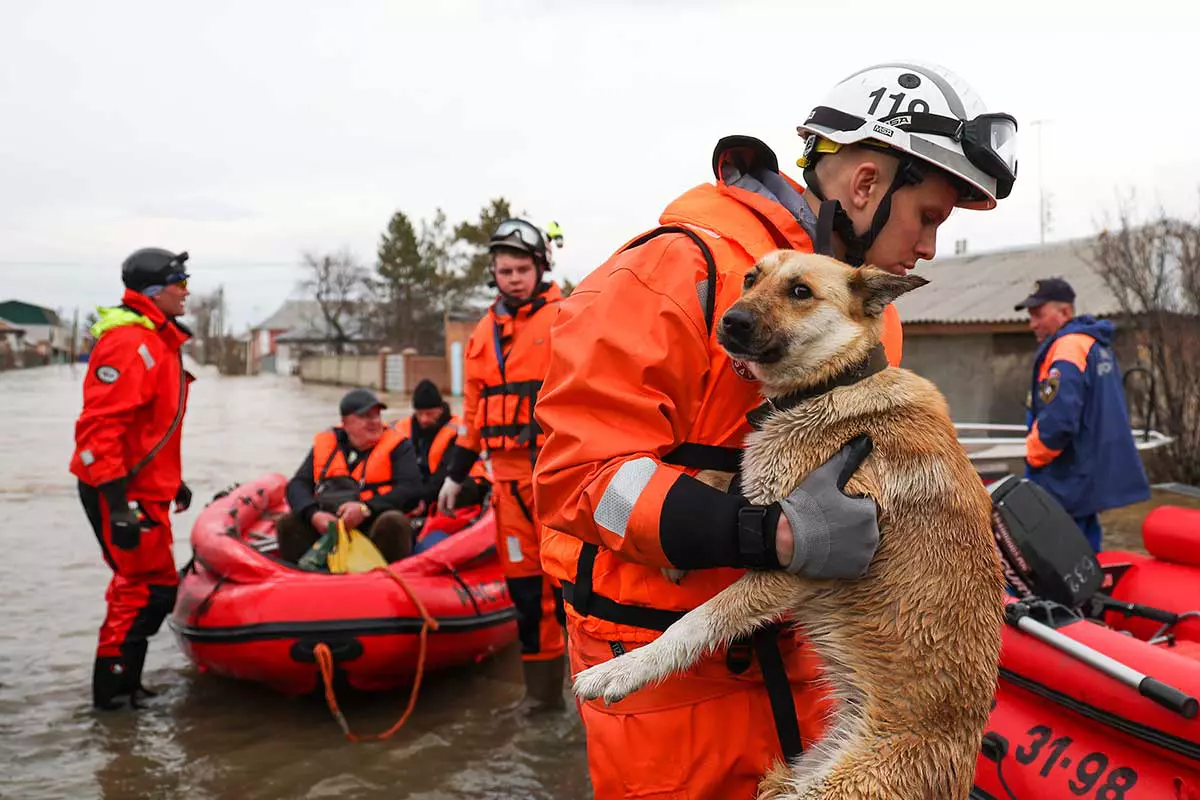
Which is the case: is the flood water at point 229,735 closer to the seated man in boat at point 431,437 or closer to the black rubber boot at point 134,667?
the black rubber boot at point 134,667

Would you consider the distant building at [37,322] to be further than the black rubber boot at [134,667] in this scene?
Yes

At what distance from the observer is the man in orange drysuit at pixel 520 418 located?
18.4 feet

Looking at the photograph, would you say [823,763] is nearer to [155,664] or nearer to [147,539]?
[147,539]

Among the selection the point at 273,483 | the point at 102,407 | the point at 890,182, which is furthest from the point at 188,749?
the point at 890,182

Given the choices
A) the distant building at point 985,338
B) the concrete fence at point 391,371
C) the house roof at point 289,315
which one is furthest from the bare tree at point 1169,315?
the house roof at point 289,315

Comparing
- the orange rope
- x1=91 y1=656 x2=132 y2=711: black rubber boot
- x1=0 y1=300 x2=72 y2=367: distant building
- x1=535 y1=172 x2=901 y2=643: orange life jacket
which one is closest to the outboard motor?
x1=535 y1=172 x2=901 y2=643: orange life jacket

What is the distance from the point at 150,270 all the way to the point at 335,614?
2.52 m

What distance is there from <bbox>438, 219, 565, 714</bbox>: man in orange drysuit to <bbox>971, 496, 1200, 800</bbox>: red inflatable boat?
8.70ft

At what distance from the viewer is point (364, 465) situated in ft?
23.6

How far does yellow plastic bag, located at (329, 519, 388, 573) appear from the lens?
6359 mm

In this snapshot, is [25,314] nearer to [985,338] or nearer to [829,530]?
[985,338]

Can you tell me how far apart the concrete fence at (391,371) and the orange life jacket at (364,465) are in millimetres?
27174

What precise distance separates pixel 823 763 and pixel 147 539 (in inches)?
200

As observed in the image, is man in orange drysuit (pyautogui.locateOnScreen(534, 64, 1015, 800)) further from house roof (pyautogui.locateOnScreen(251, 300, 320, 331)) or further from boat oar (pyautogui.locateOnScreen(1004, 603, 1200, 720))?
house roof (pyautogui.locateOnScreen(251, 300, 320, 331))
